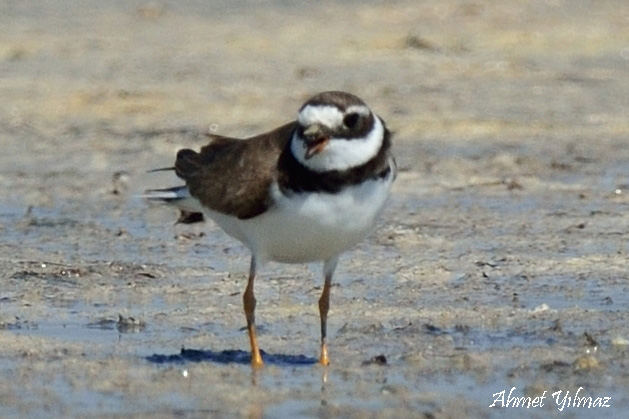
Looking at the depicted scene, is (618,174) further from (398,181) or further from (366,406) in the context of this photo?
(366,406)

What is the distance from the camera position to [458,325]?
8.47 metres

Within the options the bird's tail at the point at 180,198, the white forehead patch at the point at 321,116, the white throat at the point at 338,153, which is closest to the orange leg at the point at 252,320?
the bird's tail at the point at 180,198

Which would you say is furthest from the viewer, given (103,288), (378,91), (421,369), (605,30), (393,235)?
(605,30)

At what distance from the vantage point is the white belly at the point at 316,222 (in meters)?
7.21

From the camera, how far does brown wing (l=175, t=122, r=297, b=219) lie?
293 inches

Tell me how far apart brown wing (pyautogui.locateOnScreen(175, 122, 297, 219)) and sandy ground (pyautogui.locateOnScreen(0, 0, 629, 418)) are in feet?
2.47

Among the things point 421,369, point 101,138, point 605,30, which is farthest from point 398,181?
point 605,30

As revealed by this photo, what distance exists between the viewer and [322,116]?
7117mm

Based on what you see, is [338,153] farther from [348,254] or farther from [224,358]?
[348,254]

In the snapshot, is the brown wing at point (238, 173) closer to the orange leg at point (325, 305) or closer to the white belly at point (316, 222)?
the white belly at point (316, 222)

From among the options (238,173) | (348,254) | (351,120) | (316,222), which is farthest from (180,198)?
(348,254)

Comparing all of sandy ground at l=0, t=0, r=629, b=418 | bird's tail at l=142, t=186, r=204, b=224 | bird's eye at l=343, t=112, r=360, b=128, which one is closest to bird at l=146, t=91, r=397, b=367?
bird's eye at l=343, t=112, r=360, b=128

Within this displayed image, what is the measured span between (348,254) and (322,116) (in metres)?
3.28

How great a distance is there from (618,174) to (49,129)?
519cm
